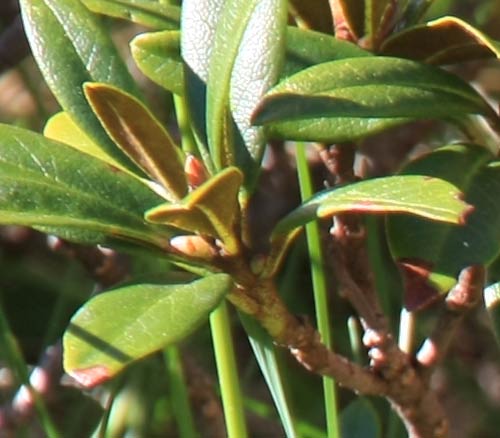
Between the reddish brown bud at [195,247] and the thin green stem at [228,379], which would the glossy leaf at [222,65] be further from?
the thin green stem at [228,379]

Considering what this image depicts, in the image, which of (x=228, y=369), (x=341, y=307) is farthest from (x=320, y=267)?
(x=341, y=307)

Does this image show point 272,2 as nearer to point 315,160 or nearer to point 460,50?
point 460,50

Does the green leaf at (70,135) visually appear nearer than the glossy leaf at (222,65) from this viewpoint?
No

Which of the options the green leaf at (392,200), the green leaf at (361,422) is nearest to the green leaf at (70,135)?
the green leaf at (392,200)

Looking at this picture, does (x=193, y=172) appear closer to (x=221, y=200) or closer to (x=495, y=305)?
(x=221, y=200)

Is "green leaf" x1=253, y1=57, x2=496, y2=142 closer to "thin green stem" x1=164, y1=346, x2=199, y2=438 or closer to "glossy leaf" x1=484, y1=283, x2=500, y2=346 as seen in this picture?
"glossy leaf" x1=484, y1=283, x2=500, y2=346

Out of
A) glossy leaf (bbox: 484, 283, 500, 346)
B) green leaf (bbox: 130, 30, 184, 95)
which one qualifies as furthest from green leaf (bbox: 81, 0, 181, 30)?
glossy leaf (bbox: 484, 283, 500, 346)
